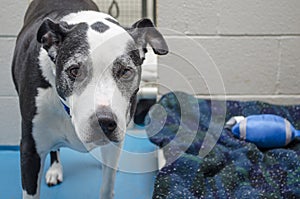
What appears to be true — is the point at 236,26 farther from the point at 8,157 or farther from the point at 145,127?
the point at 8,157

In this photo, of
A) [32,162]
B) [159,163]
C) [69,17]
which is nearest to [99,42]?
[69,17]

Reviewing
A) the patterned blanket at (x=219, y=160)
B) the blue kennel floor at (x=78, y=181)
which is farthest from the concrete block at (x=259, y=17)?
the blue kennel floor at (x=78, y=181)

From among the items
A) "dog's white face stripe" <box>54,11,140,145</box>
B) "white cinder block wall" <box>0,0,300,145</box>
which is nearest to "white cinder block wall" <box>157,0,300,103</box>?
"white cinder block wall" <box>0,0,300,145</box>

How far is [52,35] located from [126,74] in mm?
225

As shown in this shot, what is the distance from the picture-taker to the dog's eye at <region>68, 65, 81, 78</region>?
1.21 meters

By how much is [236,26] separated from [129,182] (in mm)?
938

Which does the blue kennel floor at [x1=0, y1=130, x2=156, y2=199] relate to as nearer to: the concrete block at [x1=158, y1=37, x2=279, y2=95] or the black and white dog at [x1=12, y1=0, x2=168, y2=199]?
the black and white dog at [x1=12, y1=0, x2=168, y2=199]

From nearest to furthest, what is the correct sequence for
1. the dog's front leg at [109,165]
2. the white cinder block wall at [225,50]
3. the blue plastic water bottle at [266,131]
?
the dog's front leg at [109,165] → the blue plastic water bottle at [266,131] → the white cinder block wall at [225,50]

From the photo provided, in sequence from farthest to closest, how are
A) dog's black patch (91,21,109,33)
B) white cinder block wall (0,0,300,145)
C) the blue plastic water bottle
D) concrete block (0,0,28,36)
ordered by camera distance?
white cinder block wall (0,0,300,145), concrete block (0,0,28,36), the blue plastic water bottle, dog's black patch (91,21,109,33)

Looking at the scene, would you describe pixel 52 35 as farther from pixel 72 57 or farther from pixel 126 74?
pixel 126 74

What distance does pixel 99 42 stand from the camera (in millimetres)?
1216

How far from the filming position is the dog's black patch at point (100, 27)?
4.12ft

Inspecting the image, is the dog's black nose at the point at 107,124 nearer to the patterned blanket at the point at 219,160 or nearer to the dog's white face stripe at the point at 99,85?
the dog's white face stripe at the point at 99,85

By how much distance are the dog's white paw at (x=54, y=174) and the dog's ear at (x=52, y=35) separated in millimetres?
724
